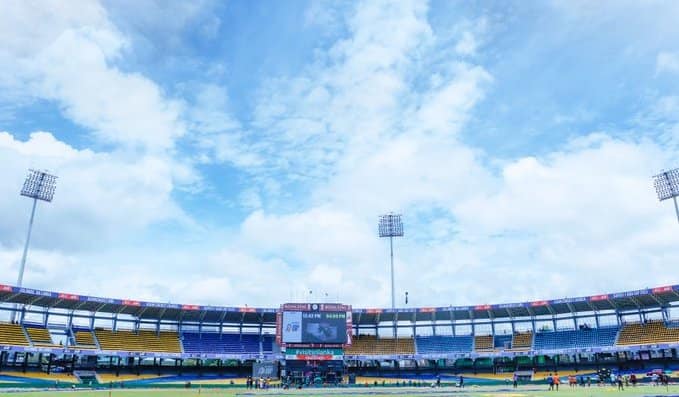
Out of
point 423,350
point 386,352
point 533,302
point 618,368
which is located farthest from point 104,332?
point 618,368

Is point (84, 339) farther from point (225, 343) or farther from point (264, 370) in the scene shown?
point (264, 370)

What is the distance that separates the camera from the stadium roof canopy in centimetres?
6956

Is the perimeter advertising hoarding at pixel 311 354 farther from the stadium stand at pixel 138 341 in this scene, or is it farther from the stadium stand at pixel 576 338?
the stadium stand at pixel 576 338

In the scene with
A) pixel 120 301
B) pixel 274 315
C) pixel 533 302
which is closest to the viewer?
pixel 120 301

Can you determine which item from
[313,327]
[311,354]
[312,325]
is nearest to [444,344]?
[311,354]

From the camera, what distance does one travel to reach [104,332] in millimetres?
76312

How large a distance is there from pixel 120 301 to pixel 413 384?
41771mm

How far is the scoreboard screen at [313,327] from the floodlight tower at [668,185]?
48.1 m

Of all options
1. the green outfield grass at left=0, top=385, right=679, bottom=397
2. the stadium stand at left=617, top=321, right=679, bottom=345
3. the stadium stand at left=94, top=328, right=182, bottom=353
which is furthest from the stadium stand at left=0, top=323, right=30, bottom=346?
the stadium stand at left=617, top=321, right=679, bottom=345

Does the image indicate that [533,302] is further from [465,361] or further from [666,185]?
[666,185]

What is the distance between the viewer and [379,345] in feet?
277

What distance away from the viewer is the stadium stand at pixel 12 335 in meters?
64.6

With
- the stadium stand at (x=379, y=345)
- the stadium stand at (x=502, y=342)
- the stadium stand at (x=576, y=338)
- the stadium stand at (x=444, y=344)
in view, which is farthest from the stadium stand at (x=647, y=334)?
the stadium stand at (x=379, y=345)

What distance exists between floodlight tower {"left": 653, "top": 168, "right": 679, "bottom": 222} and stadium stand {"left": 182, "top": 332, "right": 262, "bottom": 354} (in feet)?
204
